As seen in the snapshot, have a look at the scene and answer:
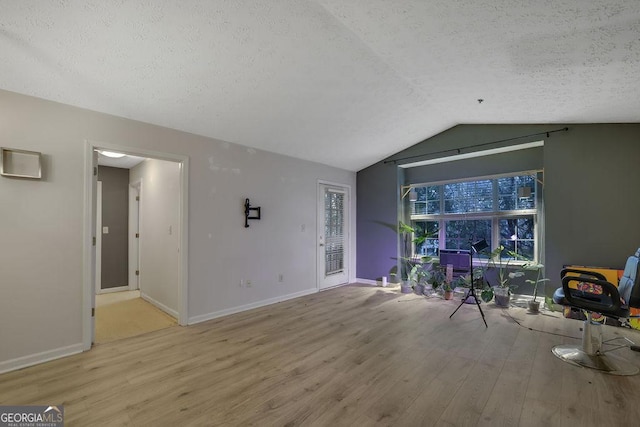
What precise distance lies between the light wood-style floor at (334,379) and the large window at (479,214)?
1557 mm

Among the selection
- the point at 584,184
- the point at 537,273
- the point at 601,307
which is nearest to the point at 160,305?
the point at 601,307

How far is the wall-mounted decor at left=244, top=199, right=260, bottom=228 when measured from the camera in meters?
4.04

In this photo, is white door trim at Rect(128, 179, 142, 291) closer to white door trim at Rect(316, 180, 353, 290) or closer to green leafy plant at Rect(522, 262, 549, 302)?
white door trim at Rect(316, 180, 353, 290)

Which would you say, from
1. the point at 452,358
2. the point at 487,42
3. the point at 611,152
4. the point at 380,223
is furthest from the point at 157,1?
the point at 611,152

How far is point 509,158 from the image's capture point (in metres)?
4.62

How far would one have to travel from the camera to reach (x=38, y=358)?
250 cm

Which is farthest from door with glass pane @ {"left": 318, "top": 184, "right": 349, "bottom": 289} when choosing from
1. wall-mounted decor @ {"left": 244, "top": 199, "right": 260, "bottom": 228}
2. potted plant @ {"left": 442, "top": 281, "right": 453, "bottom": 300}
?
potted plant @ {"left": 442, "top": 281, "right": 453, "bottom": 300}

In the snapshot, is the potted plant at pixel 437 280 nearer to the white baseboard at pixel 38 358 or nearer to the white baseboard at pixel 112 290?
the white baseboard at pixel 38 358

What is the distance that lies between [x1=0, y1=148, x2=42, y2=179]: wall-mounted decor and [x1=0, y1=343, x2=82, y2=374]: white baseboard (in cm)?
156

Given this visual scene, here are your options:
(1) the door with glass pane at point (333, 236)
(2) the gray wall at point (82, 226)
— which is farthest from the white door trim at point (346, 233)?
(2) the gray wall at point (82, 226)

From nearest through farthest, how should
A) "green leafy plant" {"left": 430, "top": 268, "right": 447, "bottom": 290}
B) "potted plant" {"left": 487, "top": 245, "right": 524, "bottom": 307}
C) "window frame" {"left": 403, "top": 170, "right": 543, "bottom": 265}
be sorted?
"potted plant" {"left": 487, "top": 245, "right": 524, "bottom": 307}
"window frame" {"left": 403, "top": 170, "right": 543, "bottom": 265}
"green leafy plant" {"left": 430, "top": 268, "right": 447, "bottom": 290}

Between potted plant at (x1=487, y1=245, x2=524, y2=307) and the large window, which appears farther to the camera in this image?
the large window

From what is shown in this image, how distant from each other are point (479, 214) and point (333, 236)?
2.61 metres

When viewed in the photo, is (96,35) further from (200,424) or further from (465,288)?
(465,288)
